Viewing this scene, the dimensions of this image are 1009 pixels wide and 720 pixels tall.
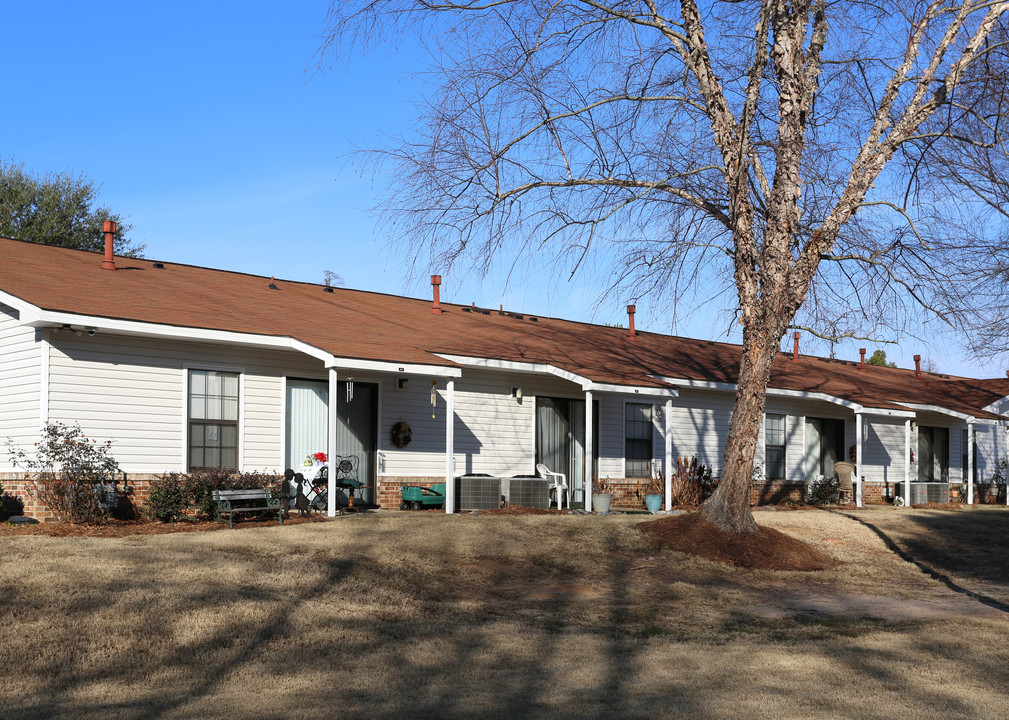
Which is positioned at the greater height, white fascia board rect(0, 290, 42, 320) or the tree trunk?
white fascia board rect(0, 290, 42, 320)

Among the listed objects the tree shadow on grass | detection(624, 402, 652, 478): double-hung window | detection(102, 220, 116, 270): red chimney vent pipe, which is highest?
detection(102, 220, 116, 270): red chimney vent pipe

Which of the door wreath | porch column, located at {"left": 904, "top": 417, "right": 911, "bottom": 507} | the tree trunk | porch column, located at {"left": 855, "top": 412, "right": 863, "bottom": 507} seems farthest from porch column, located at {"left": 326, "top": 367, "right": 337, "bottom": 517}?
porch column, located at {"left": 904, "top": 417, "right": 911, "bottom": 507}

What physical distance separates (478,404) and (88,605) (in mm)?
10973

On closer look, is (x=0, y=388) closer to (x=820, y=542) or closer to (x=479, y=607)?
(x=479, y=607)

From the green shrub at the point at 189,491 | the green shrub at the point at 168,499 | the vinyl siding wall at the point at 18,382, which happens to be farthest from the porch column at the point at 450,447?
the vinyl siding wall at the point at 18,382

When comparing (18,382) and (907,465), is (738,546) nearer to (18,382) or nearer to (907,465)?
(18,382)

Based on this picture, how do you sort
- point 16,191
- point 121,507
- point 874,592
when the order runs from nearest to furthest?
point 874,592, point 121,507, point 16,191

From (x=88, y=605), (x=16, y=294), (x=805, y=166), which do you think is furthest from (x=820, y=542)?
(x=16, y=294)

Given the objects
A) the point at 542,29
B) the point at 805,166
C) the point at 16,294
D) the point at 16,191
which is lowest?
the point at 16,294

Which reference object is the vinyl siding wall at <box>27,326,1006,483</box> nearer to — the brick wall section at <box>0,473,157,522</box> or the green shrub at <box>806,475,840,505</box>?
the brick wall section at <box>0,473,157,522</box>

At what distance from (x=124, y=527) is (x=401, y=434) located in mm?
5558

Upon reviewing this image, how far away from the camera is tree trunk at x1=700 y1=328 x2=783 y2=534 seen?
50.7 ft

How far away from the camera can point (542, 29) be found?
14281mm

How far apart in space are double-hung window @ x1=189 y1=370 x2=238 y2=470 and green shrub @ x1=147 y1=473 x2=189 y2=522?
0.75m
